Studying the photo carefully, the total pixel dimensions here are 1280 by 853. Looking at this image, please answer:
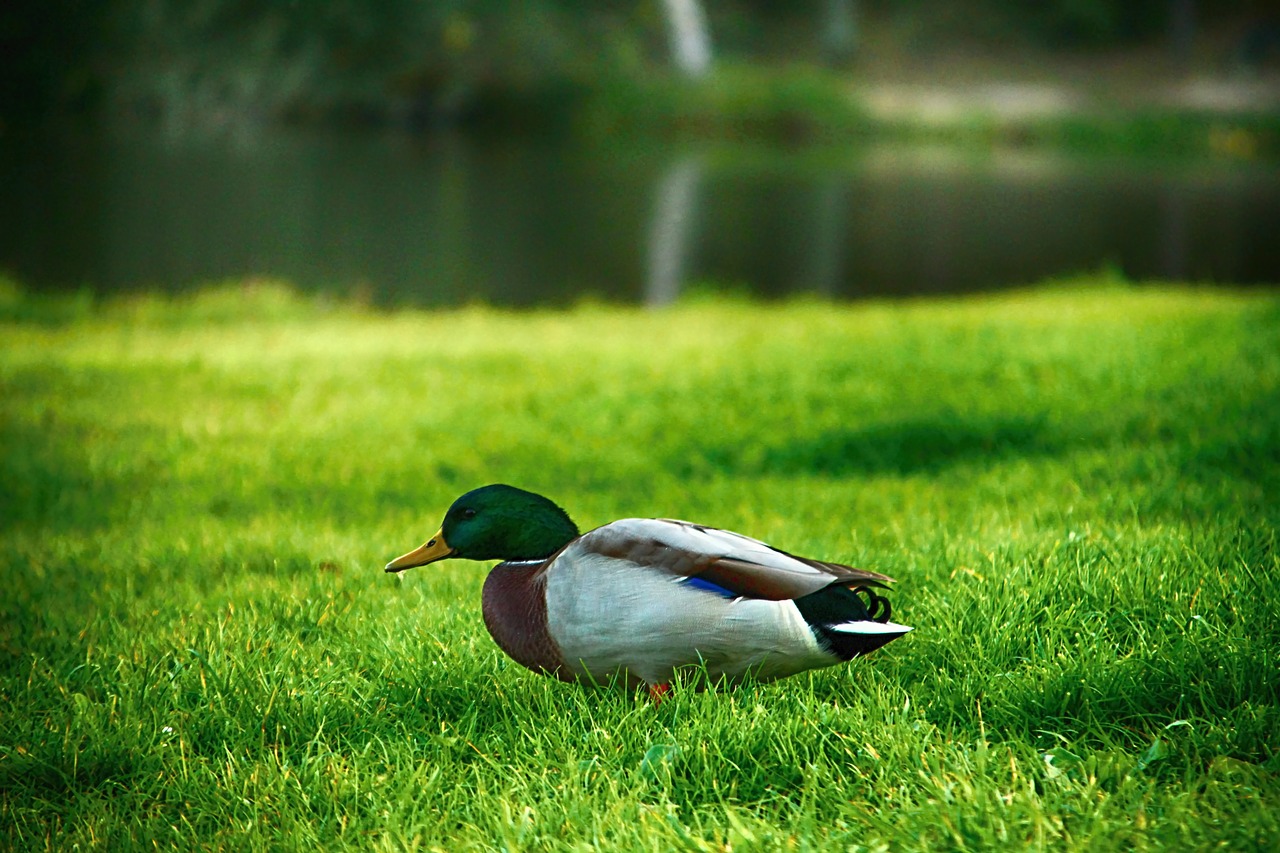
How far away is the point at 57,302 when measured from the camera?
14.6 meters

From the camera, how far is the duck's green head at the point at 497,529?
3.06 meters

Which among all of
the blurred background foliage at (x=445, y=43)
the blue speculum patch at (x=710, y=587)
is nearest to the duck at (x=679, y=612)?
the blue speculum patch at (x=710, y=587)

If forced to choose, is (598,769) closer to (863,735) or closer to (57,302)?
(863,735)

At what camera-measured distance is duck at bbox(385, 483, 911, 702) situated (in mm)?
2680

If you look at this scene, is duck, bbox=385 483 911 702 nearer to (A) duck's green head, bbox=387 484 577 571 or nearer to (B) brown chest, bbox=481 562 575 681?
(B) brown chest, bbox=481 562 575 681

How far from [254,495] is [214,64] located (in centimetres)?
1917

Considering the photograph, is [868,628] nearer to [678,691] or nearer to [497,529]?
[678,691]

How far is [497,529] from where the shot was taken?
3.07 m

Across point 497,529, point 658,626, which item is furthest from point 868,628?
point 497,529

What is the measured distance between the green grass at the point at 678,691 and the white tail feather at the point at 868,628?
20 cm

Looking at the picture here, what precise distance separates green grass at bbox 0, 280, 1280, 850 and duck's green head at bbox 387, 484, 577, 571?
318 mm

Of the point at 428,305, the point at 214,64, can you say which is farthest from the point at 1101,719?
the point at 214,64

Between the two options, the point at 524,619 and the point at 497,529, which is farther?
the point at 497,529

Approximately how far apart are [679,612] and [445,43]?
Result: 1253 inches
